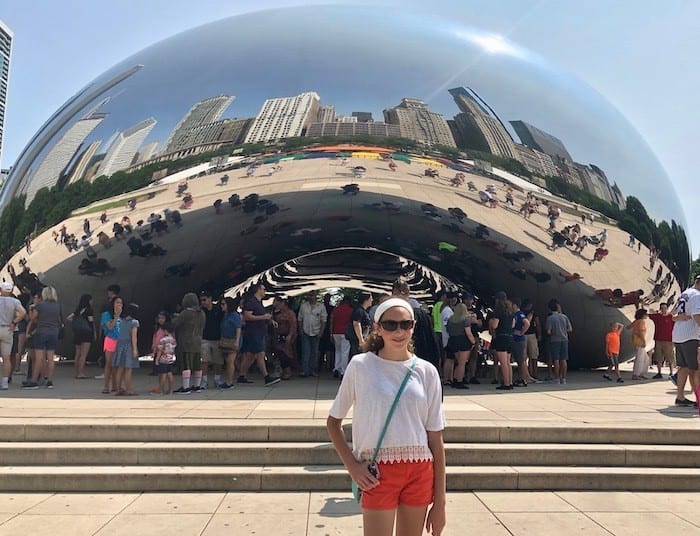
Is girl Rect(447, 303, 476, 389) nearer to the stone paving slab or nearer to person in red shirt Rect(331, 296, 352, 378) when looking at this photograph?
person in red shirt Rect(331, 296, 352, 378)

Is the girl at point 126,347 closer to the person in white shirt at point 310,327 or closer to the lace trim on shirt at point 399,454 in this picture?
the person in white shirt at point 310,327

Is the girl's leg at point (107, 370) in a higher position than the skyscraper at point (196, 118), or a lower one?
lower

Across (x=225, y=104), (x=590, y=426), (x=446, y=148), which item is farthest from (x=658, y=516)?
(x=225, y=104)

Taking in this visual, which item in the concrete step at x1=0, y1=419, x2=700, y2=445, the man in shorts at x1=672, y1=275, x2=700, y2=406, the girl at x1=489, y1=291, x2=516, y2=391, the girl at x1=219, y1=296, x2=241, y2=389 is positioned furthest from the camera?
the girl at x1=489, y1=291, x2=516, y2=391

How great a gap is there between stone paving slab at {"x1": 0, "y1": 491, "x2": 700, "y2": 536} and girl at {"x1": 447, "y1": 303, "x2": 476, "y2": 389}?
4007 mm

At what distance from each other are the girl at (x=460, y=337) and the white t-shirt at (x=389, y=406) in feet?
20.8

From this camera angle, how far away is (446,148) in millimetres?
9125

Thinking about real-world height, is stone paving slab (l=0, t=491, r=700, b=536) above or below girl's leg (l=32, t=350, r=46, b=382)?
below

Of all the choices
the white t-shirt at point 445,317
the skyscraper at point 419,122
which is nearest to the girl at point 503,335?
the white t-shirt at point 445,317

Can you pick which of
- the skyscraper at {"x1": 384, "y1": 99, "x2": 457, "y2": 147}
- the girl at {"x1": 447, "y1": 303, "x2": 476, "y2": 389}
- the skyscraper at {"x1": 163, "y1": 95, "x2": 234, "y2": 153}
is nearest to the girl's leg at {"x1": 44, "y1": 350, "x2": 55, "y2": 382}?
the skyscraper at {"x1": 163, "y1": 95, "x2": 234, "y2": 153}

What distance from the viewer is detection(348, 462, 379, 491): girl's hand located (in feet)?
7.30

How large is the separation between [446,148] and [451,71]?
1.40 metres

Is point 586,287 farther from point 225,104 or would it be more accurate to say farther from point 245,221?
point 225,104

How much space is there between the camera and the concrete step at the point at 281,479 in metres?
4.59
